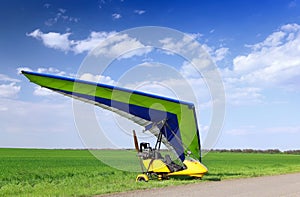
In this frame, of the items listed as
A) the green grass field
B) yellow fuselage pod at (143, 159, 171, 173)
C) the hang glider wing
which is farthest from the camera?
yellow fuselage pod at (143, 159, 171, 173)

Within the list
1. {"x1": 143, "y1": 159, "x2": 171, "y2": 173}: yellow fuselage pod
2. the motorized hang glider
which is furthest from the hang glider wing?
{"x1": 143, "y1": 159, "x2": 171, "y2": 173}: yellow fuselage pod

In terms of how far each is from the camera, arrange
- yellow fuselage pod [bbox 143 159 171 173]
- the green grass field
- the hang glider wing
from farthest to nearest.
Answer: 1. yellow fuselage pod [bbox 143 159 171 173]
2. the hang glider wing
3. the green grass field

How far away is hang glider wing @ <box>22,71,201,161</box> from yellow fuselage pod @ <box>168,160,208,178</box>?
51 cm

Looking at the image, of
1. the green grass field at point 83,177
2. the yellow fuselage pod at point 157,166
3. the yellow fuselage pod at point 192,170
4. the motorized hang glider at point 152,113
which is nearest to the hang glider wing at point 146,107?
the motorized hang glider at point 152,113

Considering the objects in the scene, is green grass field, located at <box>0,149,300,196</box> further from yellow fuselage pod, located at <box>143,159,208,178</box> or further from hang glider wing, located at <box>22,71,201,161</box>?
hang glider wing, located at <box>22,71,201,161</box>

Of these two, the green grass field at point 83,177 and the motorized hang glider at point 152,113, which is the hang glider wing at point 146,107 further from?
the green grass field at point 83,177

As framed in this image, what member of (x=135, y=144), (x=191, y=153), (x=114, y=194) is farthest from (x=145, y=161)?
(x=114, y=194)

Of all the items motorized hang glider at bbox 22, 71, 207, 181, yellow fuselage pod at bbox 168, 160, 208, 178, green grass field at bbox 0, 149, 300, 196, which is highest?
motorized hang glider at bbox 22, 71, 207, 181

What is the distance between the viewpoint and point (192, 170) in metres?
14.5

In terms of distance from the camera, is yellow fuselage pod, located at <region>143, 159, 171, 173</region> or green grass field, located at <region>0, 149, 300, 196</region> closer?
green grass field, located at <region>0, 149, 300, 196</region>

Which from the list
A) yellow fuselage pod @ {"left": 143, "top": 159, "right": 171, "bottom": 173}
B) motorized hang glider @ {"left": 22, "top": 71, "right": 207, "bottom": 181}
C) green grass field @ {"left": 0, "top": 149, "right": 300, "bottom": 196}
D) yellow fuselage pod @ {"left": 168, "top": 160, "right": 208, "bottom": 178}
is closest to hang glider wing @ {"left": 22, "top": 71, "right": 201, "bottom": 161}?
motorized hang glider @ {"left": 22, "top": 71, "right": 207, "bottom": 181}

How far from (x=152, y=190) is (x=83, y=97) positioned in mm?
4732

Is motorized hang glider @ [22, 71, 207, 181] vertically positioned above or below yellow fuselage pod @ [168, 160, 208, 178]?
above

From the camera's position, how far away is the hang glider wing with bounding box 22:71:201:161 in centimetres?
1288
